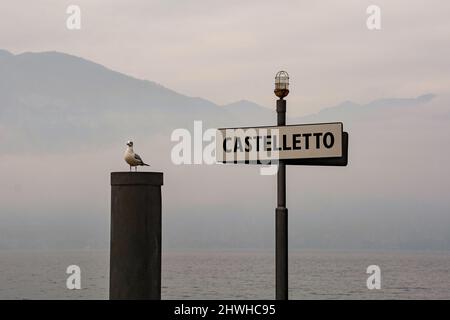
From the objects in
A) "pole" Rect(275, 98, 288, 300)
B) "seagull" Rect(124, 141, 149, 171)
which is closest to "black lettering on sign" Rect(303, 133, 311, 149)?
"pole" Rect(275, 98, 288, 300)

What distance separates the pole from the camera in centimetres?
1289

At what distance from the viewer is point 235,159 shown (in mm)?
13016

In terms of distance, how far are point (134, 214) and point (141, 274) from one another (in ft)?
2.52

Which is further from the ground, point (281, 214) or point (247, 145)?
point (247, 145)

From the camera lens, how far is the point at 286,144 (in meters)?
12.7

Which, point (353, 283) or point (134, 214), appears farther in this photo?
point (353, 283)

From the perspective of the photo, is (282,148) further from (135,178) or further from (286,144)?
(135,178)

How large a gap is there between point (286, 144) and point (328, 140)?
22.0 inches

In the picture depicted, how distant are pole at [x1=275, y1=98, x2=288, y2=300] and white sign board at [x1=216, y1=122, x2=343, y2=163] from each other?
20cm

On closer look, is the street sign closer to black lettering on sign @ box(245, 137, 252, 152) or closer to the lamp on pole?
black lettering on sign @ box(245, 137, 252, 152)

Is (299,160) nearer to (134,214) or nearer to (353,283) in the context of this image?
(134,214)

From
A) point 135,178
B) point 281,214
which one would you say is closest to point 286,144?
point 281,214
